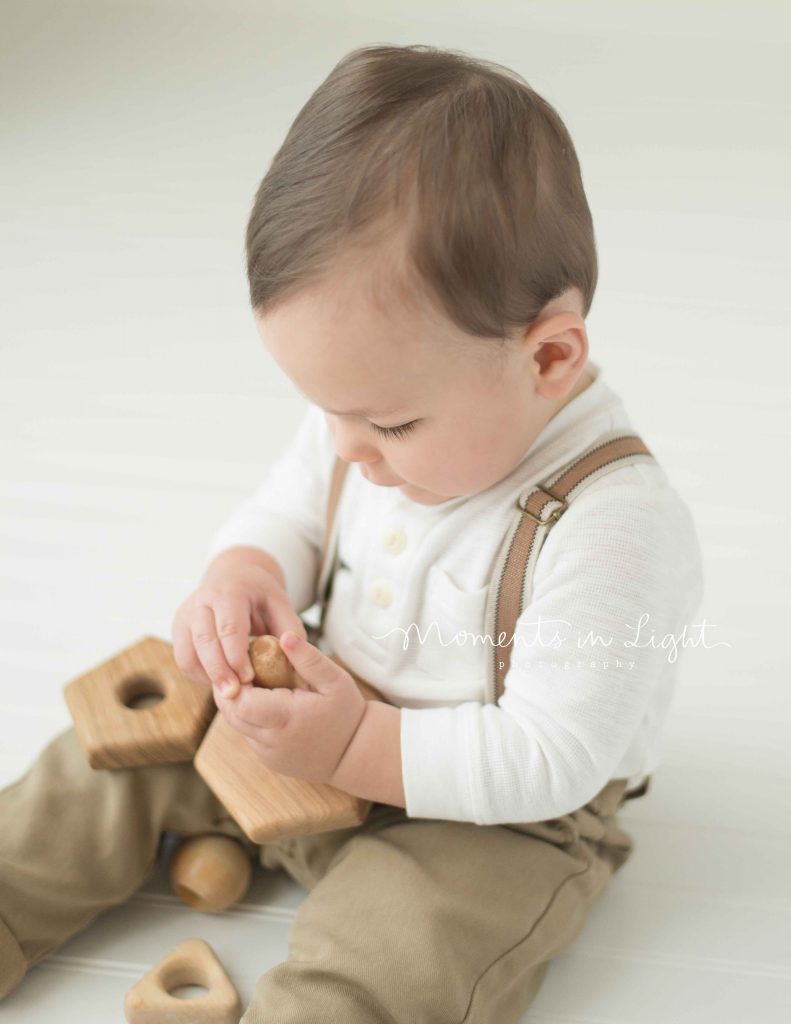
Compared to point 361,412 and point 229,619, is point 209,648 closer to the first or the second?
point 229,619

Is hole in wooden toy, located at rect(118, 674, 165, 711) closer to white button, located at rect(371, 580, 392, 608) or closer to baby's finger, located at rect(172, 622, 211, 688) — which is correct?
baby's finger, located at rect(172, 622, 211, 688)

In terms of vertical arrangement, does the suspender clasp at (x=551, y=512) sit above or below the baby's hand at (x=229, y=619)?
above

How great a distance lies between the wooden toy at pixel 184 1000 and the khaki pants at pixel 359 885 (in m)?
0.06

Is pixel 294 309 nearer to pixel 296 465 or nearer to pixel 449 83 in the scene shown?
pixel 449 83

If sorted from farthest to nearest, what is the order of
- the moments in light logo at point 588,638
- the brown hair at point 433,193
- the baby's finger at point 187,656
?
1. the baby's finger at point 187,656
2. the moments in light logo at point 588,638
3. the brown hair at point 433,193

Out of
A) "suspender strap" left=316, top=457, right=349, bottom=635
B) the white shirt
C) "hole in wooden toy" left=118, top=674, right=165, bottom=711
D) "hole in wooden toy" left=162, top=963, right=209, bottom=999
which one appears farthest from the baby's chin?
"hole in wooden toy" left=162, top=963, right=209, bottom=999

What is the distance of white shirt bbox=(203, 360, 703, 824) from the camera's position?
79cm

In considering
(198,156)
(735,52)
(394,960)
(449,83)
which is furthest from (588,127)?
(394,960)

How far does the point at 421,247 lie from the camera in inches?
26.9

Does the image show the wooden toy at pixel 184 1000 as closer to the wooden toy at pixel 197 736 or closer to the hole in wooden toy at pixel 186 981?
the hole in wooden toy at pixel 186 981

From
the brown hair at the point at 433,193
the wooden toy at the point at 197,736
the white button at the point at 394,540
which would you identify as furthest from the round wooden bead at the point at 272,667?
the brown hair at the point at 433,193

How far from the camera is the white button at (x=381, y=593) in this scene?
90cm

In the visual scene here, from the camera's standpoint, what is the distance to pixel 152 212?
6.20ft

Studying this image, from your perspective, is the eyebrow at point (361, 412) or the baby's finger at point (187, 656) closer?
the eyebrow at point (361, 412)
